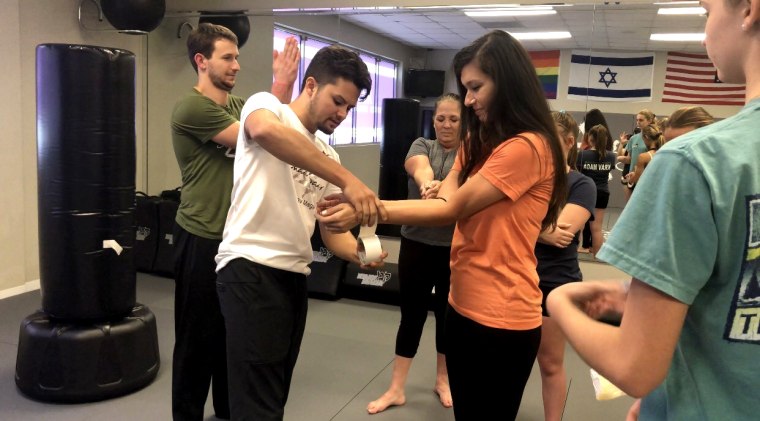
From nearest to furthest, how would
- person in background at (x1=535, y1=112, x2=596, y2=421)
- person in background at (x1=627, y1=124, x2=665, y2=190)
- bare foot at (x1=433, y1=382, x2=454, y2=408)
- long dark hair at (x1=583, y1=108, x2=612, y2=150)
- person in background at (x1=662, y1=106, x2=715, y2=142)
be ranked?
person in background at (x1=535, y1=112, x2=596, y2=421) < person in background at (x1=662, y1=106, x2=715, y2=142) < bare foot at (x1=433, y1=382, x2=454, y2=408) < person in background at (x1=627, y1=124, x2=665, y2=190) < long dark hair at (x1=583, y1=108, x2=612, y2=150)

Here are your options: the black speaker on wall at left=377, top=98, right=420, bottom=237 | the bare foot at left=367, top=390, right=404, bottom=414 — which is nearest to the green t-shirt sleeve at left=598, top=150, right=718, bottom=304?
the bare foot at left=367, top=390, right=404, bottom=414

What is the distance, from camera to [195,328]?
2.49 metres

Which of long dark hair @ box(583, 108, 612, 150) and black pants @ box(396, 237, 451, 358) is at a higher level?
long dark hair @ box(583, 108, 612, 150)

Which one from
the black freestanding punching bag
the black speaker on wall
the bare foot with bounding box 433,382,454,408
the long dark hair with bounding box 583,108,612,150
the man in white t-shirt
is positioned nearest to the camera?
the man in white t-shirt

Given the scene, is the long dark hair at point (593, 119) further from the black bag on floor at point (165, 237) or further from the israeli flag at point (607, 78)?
the black bag on floor at point (165, 237)

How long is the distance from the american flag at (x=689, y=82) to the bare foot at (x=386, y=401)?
3.55 meters

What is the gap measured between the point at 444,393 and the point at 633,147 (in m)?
3.41

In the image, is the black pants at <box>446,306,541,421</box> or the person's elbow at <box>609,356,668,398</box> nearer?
the person's elbow at <box>609,356,668,398</box>

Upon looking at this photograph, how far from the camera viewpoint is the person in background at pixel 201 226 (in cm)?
249

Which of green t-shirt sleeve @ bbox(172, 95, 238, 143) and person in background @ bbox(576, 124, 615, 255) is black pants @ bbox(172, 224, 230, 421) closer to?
green t-shirt sleeve @ bbox(172, 95, 238, 143)

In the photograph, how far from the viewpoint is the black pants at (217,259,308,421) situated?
172cm

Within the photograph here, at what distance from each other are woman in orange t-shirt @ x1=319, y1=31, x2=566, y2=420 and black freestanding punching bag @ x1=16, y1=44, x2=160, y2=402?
172cm

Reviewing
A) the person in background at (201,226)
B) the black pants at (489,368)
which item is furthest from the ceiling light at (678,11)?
the black pants at (489,368)

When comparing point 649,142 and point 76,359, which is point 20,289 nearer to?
point 76,359
